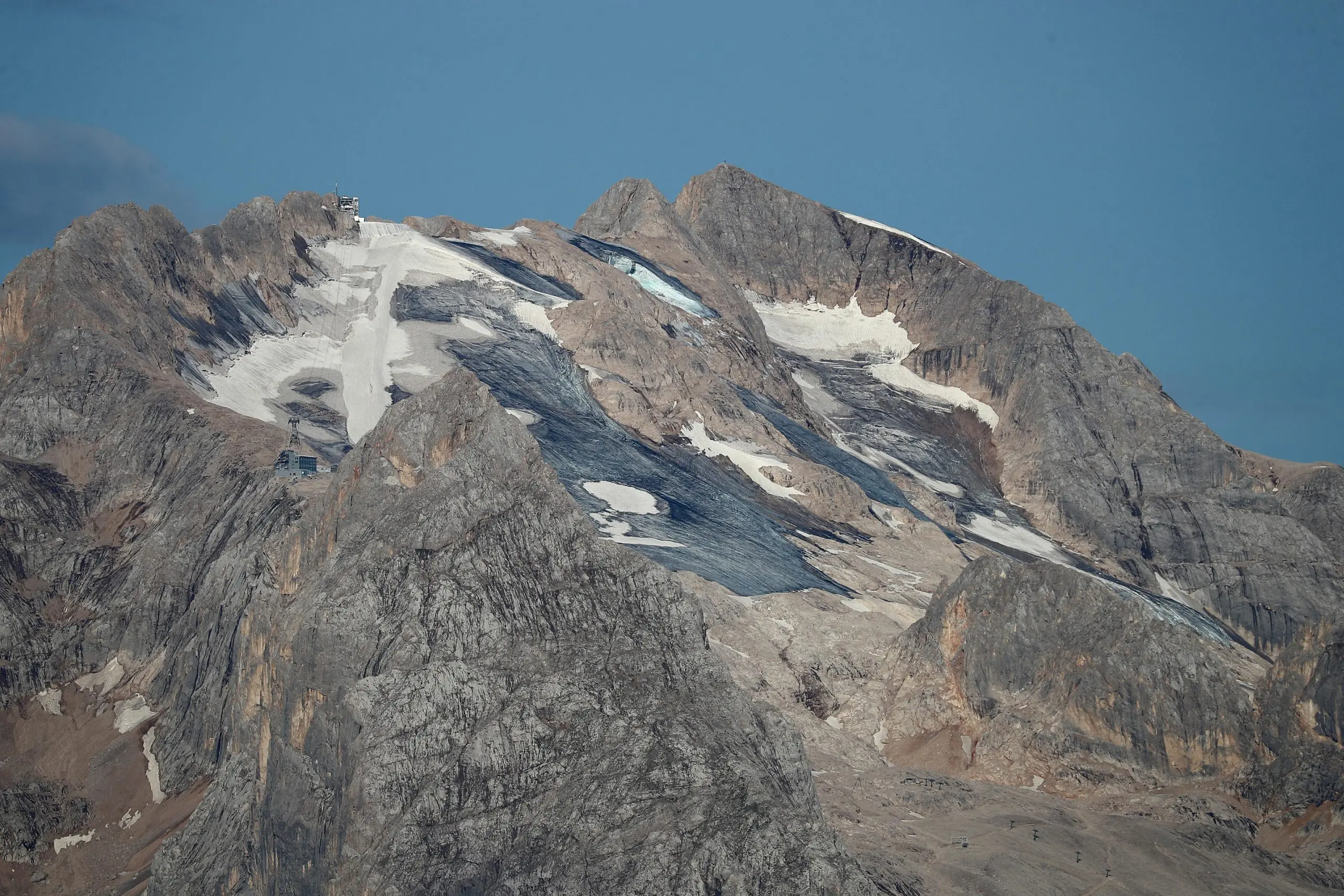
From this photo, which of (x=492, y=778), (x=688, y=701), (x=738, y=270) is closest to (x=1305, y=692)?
(x=688, y=701)

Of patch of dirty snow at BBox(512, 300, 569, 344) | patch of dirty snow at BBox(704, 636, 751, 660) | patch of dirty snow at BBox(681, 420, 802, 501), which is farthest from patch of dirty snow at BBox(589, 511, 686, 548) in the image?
patch of dirty snow at BBox(512, 300, 569, 344)

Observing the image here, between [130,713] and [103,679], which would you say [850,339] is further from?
[130,713]

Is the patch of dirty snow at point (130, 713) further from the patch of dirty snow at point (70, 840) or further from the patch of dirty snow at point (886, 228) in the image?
the patch of dirty snow at point (886, 228)

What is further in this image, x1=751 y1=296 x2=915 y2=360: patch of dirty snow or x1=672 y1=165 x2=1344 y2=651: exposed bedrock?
x1=751 y1=296 x2=915 y2=360: patch of dirty snow

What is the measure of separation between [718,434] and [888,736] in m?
56.7

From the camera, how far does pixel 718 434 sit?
429ft

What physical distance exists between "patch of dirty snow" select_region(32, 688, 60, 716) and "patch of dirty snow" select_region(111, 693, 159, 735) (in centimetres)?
238

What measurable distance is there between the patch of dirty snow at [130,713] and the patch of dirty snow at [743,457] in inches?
2064

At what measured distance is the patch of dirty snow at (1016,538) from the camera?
140 meters

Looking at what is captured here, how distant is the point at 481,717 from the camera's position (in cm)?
4897

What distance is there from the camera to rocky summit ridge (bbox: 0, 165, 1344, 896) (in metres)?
48.8

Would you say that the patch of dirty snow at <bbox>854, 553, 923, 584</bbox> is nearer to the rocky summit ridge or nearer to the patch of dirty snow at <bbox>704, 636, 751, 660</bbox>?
the rocky summit ridge

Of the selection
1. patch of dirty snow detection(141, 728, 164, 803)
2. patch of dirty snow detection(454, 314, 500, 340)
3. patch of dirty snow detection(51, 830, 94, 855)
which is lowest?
patch of dirty snow detection(51, 830, 94, 855)

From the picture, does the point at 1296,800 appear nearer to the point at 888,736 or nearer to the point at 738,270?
the point at 888,736
